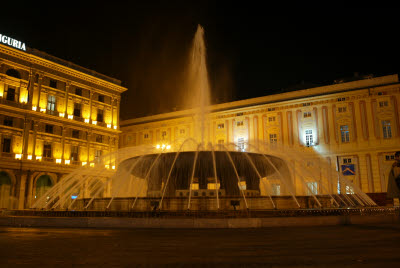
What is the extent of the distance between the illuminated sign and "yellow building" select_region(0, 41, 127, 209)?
1.06 feet

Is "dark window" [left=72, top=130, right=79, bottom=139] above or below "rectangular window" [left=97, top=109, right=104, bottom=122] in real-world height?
below

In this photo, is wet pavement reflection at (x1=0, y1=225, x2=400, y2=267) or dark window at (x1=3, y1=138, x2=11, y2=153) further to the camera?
dark window at (x1=3, y1=138, x2=11, y2=153)

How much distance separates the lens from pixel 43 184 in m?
34.7

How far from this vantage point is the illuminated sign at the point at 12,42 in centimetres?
3066

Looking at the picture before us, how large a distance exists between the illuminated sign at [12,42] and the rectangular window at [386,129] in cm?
3682

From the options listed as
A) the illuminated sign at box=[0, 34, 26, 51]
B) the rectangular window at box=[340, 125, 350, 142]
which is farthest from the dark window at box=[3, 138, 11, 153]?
the rectangular window at box=[340, 125, 350, 142]

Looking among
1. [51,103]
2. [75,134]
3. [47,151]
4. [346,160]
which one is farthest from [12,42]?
[346,160]

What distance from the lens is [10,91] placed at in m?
31.7

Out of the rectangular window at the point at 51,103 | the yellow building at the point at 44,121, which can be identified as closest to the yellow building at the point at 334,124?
the yellow building at the point at 44,121

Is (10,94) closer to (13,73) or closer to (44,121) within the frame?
(13,73)

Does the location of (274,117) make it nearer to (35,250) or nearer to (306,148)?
(306,148)

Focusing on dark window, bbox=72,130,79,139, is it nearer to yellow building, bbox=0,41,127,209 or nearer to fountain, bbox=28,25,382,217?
yellow building, bbox=0,41,127,209

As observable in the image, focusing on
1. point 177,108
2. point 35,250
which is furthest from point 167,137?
point 35,250

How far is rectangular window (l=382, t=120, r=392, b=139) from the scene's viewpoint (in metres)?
35.2
